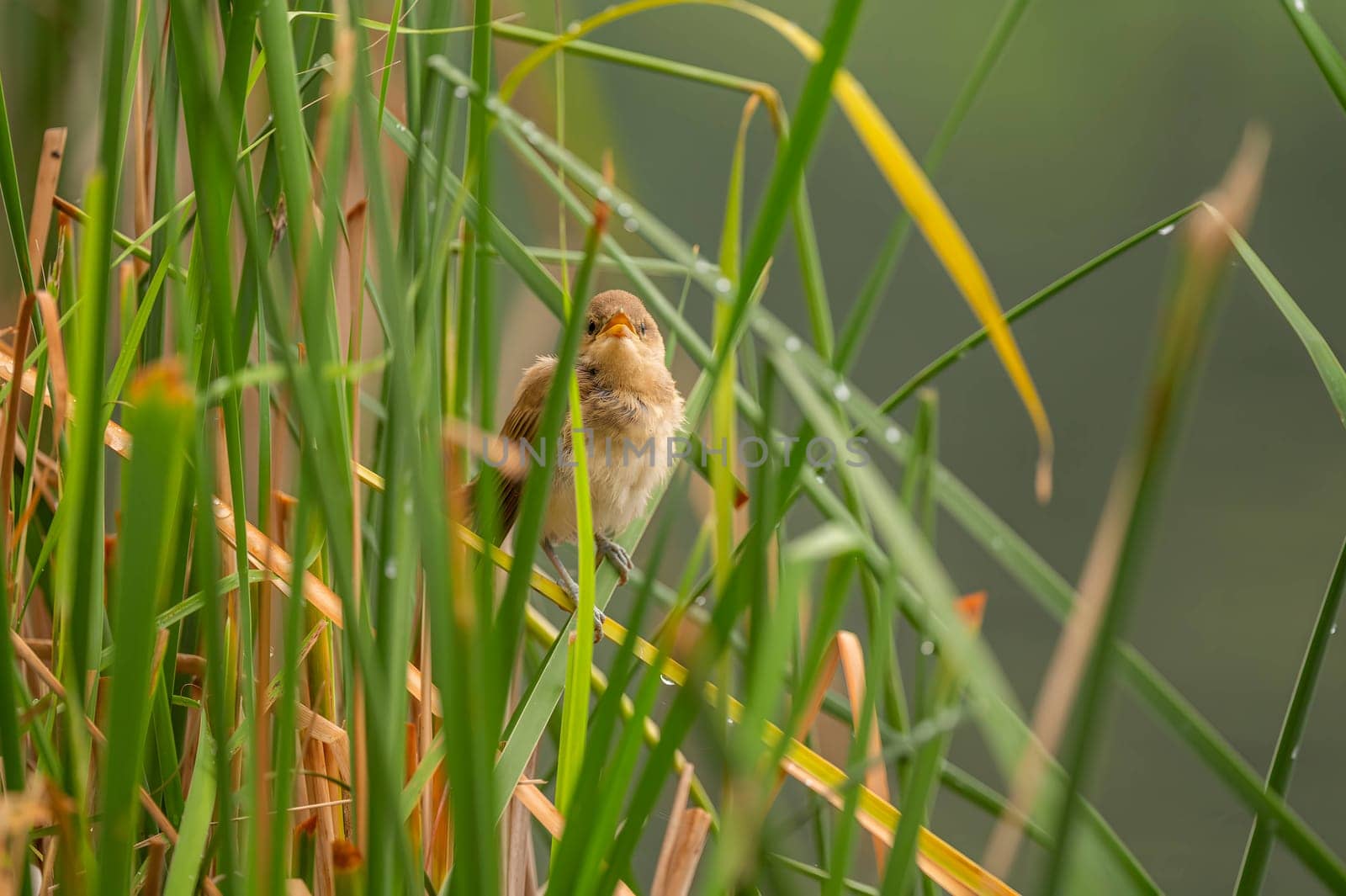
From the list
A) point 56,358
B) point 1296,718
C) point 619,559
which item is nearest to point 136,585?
point 56,358

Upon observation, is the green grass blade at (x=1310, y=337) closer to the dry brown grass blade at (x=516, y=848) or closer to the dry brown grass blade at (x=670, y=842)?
the dry brown grass blade at (x=670, y=842)

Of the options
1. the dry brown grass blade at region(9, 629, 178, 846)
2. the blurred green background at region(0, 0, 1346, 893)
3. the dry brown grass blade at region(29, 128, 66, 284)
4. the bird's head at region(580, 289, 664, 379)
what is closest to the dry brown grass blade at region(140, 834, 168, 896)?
the dry brown grass blade at region(9, 629, 178, 846)

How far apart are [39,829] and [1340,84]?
91 cm

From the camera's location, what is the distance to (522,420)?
1661mm

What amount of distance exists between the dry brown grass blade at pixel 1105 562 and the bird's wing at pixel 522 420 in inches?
37.2

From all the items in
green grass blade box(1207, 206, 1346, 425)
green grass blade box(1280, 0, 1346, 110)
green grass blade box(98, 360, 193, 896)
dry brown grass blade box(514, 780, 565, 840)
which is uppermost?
green grass blade box(1280, 0, 1346, 110)

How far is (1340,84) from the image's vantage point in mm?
639

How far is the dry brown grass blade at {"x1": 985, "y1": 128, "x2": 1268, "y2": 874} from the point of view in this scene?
1.01 feet

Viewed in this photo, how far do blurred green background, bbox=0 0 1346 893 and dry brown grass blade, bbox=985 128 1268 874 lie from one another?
2.76 m

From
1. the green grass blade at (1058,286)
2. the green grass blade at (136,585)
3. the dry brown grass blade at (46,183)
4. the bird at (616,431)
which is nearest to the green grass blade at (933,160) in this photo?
the green grass blade at (1058,286)

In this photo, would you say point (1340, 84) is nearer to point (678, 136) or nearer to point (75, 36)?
point (75, 36)

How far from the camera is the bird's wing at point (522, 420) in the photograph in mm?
1483

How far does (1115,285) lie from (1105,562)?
11.0 feet

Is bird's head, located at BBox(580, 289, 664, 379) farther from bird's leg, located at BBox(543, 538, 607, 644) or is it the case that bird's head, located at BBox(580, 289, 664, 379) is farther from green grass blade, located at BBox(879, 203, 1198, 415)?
green grass blade, located at BBox(879, 203, 1198, 415)
